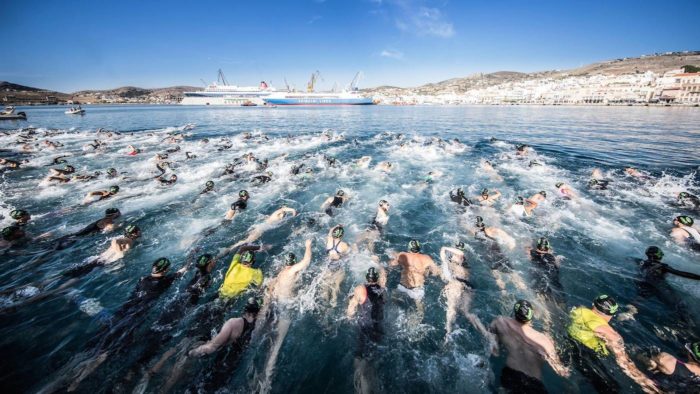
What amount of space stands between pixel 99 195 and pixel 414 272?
15808 mm

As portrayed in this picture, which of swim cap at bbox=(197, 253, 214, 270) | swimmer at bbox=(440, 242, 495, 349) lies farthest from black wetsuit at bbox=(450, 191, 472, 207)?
swim cap at bbox=(197, 253, 214, 270)

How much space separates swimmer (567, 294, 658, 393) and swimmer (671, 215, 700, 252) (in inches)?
283

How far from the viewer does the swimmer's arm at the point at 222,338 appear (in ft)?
16.2

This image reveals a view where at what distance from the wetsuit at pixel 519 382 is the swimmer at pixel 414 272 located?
7.01 ft

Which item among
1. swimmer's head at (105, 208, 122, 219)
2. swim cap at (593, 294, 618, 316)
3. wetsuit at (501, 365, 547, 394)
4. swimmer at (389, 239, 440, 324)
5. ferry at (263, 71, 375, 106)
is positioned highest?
ferry at (263, 71, 375, 106)

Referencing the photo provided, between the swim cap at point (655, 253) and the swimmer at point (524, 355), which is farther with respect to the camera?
the swim cap at point (655, 253)

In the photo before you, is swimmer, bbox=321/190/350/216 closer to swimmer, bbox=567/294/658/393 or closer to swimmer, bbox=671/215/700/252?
swimmer, bbox=567/294/658/393

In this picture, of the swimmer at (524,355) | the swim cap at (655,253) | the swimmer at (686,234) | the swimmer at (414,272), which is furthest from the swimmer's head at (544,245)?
the swimmer at (686,234)

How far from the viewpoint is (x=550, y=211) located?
458 inches

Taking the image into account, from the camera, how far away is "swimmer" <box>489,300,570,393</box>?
177 inches

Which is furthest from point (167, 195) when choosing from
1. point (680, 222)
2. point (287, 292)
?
point (680, 222)

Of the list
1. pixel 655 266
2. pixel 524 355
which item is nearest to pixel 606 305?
pixel 524 355

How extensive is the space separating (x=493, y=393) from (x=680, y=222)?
10238mm

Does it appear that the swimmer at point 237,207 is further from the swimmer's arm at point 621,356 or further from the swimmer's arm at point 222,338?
the swimmer's arm at point 621,356
